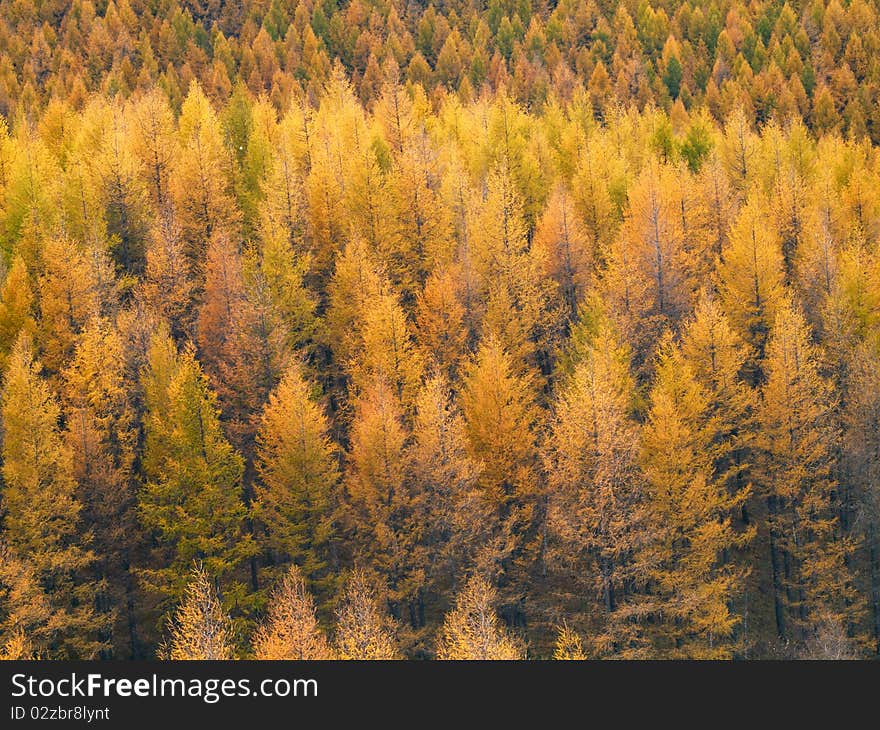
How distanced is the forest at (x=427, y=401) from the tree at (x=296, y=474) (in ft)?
0.52

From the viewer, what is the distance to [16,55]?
112438 mm

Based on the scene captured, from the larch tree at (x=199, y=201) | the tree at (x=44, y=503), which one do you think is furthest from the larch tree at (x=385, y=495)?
the larch tree at (x=199, y=201)

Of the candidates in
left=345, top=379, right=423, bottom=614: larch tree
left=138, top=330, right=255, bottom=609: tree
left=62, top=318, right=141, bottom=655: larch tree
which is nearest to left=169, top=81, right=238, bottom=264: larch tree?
left=62, top=318, right=141, bottom=655: larch tree

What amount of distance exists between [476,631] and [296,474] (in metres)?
13.4

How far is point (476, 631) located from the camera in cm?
2797

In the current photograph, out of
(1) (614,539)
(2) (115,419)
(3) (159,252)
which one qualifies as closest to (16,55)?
(3) (159,252)

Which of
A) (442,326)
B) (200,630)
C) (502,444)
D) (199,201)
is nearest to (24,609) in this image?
(200,630)

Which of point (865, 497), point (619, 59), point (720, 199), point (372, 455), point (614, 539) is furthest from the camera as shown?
point (619, 59)

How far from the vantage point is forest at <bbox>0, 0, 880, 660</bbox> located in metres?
37.2

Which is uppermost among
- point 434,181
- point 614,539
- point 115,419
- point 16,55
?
point 16,55

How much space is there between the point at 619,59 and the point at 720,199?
56638 millimetres

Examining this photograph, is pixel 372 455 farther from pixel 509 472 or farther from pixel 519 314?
pixel 519 314

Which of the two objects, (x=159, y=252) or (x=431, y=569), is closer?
(x=431, y=569)

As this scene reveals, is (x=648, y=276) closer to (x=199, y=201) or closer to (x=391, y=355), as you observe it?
(x=391, y=355)
